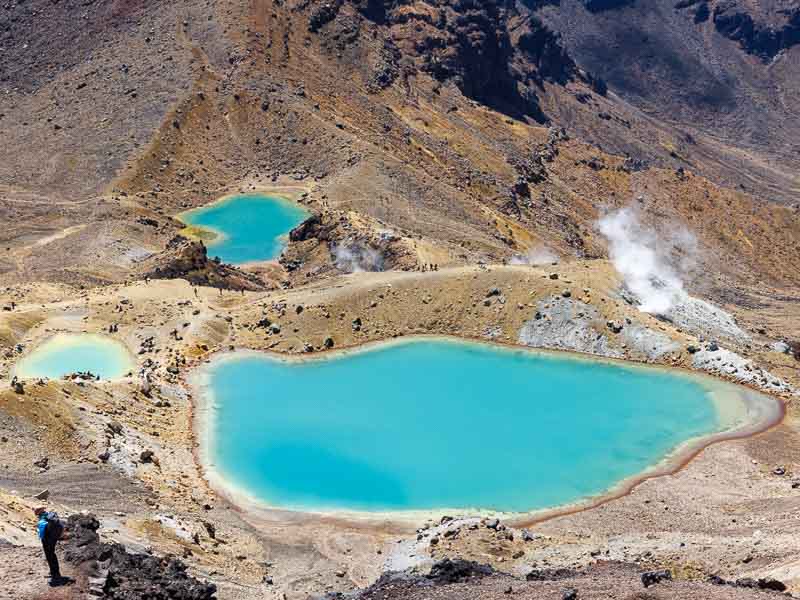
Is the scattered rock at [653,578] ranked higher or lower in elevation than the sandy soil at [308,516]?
lower

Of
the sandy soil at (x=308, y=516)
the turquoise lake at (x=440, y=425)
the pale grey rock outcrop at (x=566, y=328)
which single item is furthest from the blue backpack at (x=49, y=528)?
the pale grey rock outcrop at (x=566, y=328)

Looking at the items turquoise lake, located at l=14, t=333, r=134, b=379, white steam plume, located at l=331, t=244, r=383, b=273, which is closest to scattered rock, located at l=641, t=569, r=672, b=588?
turquoise lake, located at l=14, t=333, r=134, b=379

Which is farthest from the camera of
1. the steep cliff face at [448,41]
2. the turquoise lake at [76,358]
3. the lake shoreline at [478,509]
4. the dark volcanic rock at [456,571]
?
the steep cliff face at [448,41]

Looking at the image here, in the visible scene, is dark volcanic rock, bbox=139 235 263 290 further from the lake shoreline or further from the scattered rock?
the scattered rock

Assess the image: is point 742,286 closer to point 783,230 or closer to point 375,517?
point 783,230

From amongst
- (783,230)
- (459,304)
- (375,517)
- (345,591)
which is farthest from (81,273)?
(783,230)

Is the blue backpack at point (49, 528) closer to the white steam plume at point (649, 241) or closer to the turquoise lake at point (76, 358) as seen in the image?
the turquoise lake at point (76, 358)
